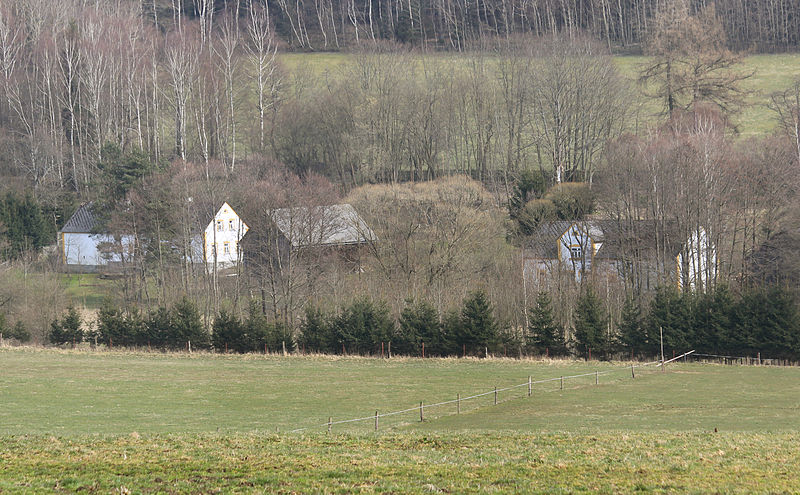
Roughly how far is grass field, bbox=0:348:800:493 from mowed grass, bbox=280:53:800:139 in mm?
54212

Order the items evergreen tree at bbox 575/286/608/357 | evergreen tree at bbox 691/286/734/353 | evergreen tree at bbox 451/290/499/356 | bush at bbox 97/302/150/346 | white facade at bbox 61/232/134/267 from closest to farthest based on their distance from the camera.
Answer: evergreen tree at bbox 691/286/734/353 < evergreen tree at bbox 575/286/608/357 < evergreen tree at bbox 451/290/499/356 < bush at bbox 97/302/150/346 < white facade at bbox 61/232/134/267

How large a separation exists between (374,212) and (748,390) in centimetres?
4104

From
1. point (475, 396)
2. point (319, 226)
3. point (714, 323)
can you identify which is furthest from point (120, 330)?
point (714, 323)

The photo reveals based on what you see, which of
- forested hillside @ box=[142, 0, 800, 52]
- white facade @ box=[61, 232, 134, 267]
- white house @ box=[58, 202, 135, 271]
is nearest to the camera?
white facade @ box=[61, 232, 134, 267]

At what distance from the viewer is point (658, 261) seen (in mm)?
59844

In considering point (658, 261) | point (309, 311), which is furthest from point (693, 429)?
point (658, 261)

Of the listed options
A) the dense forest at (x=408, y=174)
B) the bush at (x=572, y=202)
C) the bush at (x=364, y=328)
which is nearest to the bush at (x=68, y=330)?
the dense forest at (x=408, y=174)

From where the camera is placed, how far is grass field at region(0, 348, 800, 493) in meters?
15.5

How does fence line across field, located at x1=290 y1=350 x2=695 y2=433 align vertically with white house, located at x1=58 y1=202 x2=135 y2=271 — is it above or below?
below

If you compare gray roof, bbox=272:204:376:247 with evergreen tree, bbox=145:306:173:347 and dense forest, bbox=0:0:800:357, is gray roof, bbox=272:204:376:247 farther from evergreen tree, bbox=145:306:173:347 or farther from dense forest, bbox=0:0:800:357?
evergreen tree, bbox=145:306:173:347

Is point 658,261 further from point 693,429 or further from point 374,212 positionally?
point 693,429

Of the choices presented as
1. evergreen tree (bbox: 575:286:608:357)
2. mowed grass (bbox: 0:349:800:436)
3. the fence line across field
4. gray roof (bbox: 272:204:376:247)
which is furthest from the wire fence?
gray roof (bbox: 272:204:376:247)

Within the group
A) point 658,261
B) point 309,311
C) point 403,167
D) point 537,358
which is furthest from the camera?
point 403,167

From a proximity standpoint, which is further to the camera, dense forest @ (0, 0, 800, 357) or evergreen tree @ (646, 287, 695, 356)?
dense forest @ (0, 0, 800, 357)
